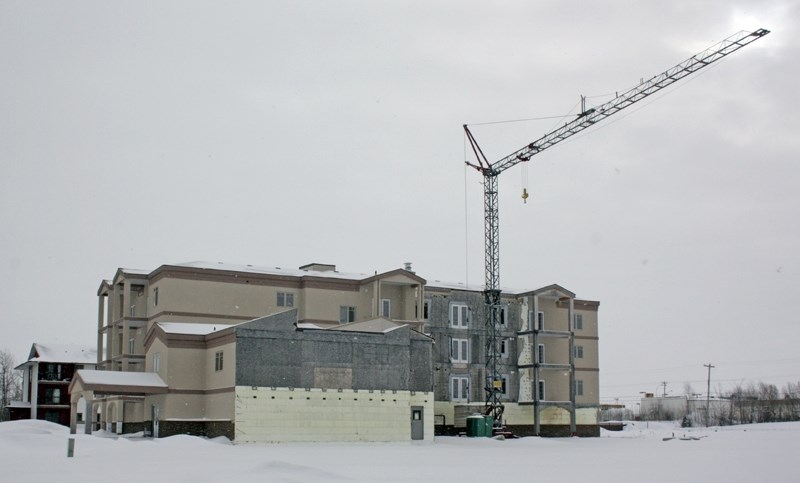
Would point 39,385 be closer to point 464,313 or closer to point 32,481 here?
point 464,313

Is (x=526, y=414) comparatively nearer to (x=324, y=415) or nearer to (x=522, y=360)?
(x=522, y=360)

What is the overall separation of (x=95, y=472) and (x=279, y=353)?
80.5ft

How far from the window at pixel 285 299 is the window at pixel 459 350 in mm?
14055

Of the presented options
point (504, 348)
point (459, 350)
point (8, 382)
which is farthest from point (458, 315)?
point (8, 382)

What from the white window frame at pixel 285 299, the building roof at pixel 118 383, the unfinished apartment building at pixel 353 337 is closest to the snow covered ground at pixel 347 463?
the building roof at pixel 118 383

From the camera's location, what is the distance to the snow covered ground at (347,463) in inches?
1138

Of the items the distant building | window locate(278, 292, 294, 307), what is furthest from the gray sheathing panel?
the distant building

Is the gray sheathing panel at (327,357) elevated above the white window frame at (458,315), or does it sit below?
below

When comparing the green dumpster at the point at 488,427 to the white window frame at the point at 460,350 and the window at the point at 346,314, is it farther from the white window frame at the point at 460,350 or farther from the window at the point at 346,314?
the window at the point at 346,314

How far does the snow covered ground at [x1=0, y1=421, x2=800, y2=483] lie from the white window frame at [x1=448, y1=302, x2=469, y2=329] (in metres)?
24.5

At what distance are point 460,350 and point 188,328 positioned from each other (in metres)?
23.5

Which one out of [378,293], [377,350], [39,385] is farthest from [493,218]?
[39,385]

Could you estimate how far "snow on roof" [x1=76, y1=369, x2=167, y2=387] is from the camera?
5525cm

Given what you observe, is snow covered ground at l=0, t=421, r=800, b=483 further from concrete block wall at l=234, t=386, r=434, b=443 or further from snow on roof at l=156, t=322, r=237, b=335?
snow on roof at l=156, t=322, r=237, b=335
